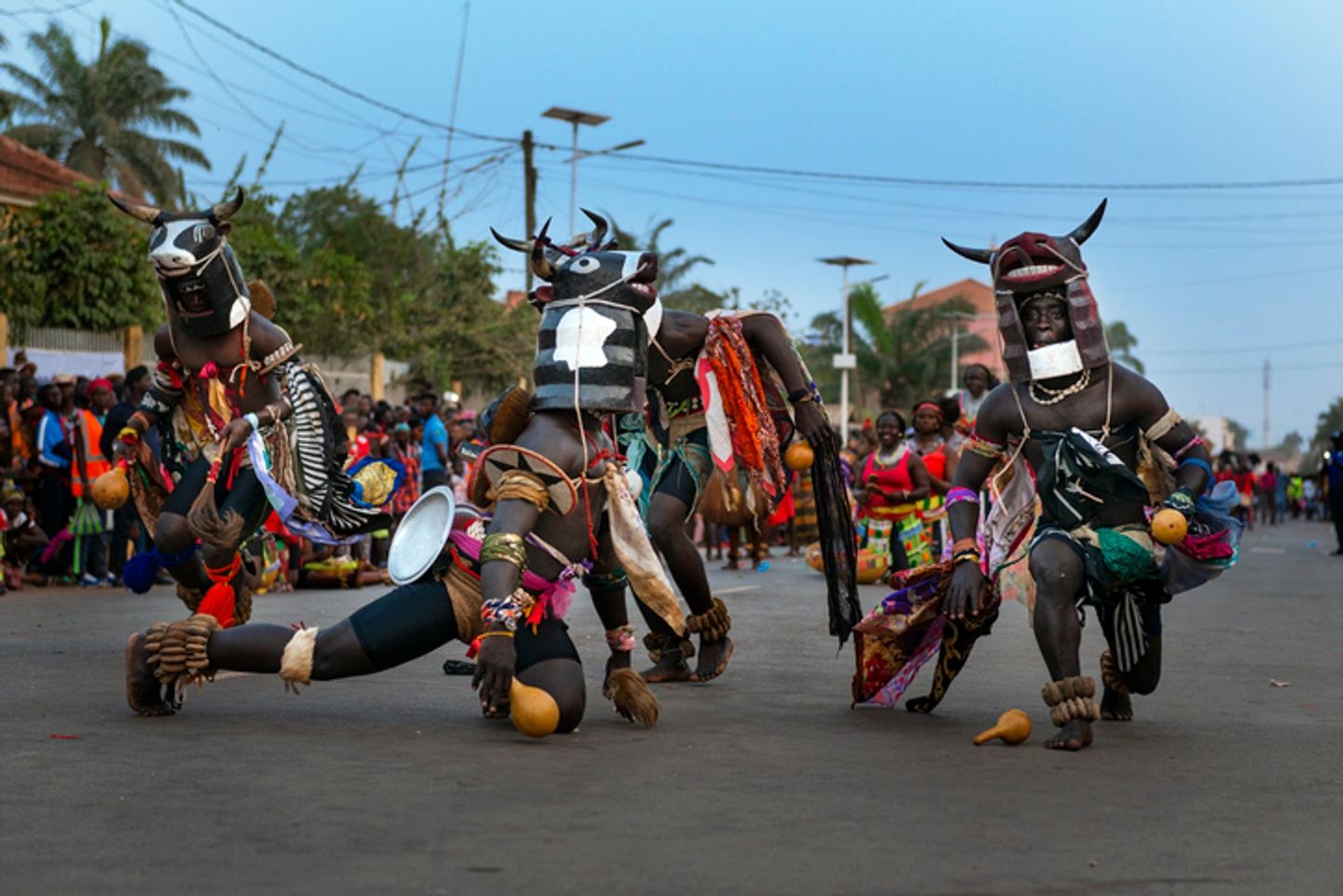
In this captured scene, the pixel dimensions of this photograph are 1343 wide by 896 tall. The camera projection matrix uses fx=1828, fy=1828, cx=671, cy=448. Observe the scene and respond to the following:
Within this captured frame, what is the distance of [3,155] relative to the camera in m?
34.8

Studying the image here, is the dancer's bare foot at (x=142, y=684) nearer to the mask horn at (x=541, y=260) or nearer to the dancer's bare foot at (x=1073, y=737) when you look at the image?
the mask horn at (x=541, y=260)

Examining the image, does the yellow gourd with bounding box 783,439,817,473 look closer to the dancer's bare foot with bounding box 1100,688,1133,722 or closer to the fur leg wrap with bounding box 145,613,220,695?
the dancer's bare foot with bounding box 1100,688,1133,722

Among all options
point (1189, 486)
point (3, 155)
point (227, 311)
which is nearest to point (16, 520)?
point (227, 311)

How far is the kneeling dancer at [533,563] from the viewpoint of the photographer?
6.41 metres

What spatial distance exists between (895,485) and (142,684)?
10289 mm

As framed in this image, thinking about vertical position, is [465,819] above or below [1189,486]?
below

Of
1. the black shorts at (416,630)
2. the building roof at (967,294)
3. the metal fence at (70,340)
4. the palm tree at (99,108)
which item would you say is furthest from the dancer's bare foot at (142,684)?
the building roof at (967,294)

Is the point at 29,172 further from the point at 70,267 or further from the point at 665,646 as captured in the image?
the point at 665,646

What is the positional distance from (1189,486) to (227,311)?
463cm

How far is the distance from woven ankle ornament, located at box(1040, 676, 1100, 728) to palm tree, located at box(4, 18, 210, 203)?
43.8 m

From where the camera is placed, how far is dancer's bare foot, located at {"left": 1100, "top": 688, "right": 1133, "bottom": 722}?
7.41m

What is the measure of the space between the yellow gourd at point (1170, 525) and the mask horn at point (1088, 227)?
46.1 inches

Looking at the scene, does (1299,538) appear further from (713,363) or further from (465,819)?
(465,819)

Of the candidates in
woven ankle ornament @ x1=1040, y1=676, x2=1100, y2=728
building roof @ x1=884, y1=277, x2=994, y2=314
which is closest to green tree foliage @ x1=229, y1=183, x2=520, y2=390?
woven ankle ornament @ x1=1040, y1=676, x2=1100, y2=728
